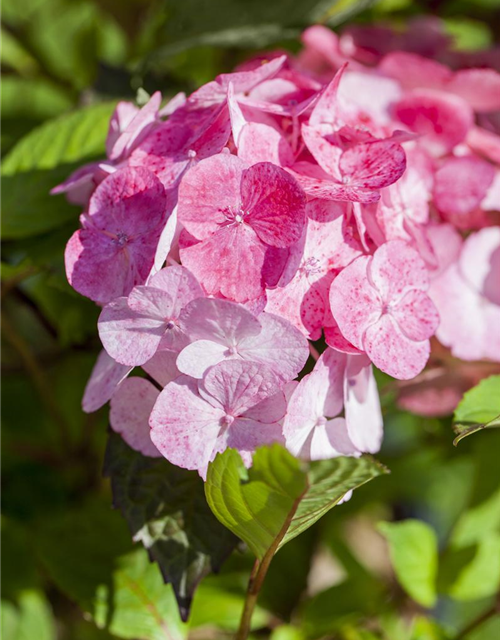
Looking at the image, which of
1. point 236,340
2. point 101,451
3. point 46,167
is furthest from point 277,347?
point 101,451

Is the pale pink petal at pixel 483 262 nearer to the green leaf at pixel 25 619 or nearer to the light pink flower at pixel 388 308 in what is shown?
the light pink flower at pixel 388 308

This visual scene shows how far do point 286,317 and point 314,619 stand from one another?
1.65ft

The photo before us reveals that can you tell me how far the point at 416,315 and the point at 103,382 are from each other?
0.26 m

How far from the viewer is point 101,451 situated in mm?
1021

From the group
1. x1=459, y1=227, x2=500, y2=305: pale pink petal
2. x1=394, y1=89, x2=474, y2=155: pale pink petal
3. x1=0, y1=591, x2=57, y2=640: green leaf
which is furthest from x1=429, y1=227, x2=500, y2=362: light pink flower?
x1=0, y1=591, x2=57, y2=640: green leaf

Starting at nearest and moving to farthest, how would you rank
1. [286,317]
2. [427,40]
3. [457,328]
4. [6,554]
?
[286,317] < [457,328] < [6,554] < [427,40]

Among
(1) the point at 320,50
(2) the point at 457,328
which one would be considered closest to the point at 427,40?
(1) the point at 320,50

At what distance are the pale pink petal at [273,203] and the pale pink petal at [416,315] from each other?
0.37 ft

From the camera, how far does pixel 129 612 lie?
72 centimetres

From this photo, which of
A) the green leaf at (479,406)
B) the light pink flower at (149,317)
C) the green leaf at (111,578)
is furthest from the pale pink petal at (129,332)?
the green leaf at (111,578)

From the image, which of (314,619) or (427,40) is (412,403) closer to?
(314,619)

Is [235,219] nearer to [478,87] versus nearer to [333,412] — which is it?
[333,412]

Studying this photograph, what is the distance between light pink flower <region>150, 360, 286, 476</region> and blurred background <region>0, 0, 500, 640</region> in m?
0.20

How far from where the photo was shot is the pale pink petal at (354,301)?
502 mm
